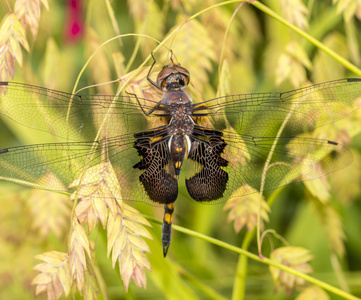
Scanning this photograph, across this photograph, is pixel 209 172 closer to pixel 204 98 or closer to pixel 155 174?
pixel 155 174

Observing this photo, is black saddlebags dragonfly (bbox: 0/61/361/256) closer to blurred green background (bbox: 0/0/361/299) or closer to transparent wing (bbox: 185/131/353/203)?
transparent wing (bbox: 185/131/353/203)

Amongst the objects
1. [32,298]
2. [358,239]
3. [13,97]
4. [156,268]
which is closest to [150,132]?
[13,97]

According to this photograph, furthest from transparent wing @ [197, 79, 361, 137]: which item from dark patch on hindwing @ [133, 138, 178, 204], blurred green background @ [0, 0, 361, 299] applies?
dark patch on hindwing @ [133, 138, 178, 204]

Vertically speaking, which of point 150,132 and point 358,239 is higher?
point 150,132

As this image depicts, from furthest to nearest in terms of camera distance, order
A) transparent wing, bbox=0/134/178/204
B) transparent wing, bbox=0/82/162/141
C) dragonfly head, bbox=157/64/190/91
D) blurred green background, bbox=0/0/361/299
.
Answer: blurred green background, bbox=0/0/361/299 → dragonfly head, bbox=157/64/190/91 → transparent wing, bbox=0/82/162/141 → transparent wing, bbox=0/134/178/204

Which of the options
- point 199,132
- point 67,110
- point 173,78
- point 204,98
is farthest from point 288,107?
point 67,110

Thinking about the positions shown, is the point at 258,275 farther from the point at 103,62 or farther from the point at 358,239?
the point at 103,62
